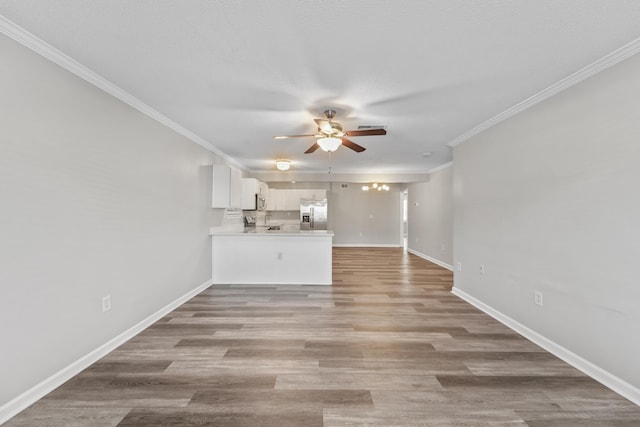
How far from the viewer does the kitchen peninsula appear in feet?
15.2

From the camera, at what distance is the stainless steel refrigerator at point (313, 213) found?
7.97 m

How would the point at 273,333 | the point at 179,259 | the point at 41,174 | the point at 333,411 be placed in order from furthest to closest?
1. the point at 179,259
2. the point at 273,333
3. the point at 41,174
4. the point at 333,411

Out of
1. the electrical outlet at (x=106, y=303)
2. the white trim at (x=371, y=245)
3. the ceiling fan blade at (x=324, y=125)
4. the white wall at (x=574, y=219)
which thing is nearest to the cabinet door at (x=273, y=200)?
the white trim at (x=371, y=245)

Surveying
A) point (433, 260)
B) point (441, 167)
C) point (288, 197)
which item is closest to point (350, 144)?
point (441, 167)

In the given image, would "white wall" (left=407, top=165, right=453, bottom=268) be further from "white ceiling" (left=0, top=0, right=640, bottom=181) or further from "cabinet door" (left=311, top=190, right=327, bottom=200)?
"white ceiling" (left=0, top=0, right=640, bottom=181)

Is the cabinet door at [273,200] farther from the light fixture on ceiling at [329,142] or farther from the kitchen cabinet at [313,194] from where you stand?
the light fixture on ceiling at [329,142]

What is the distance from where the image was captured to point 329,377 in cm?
202

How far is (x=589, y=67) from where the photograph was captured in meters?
2.04

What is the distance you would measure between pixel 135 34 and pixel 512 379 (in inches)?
142

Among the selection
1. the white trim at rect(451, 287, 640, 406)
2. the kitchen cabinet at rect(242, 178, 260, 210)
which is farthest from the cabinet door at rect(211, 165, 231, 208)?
the white trim at rect(451, 287, 640, 406)

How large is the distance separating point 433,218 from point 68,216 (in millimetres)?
7087

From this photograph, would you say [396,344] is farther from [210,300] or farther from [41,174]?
[41,174]

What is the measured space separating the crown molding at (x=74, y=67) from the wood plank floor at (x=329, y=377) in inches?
91.6

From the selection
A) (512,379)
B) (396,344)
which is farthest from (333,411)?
(512,379)
